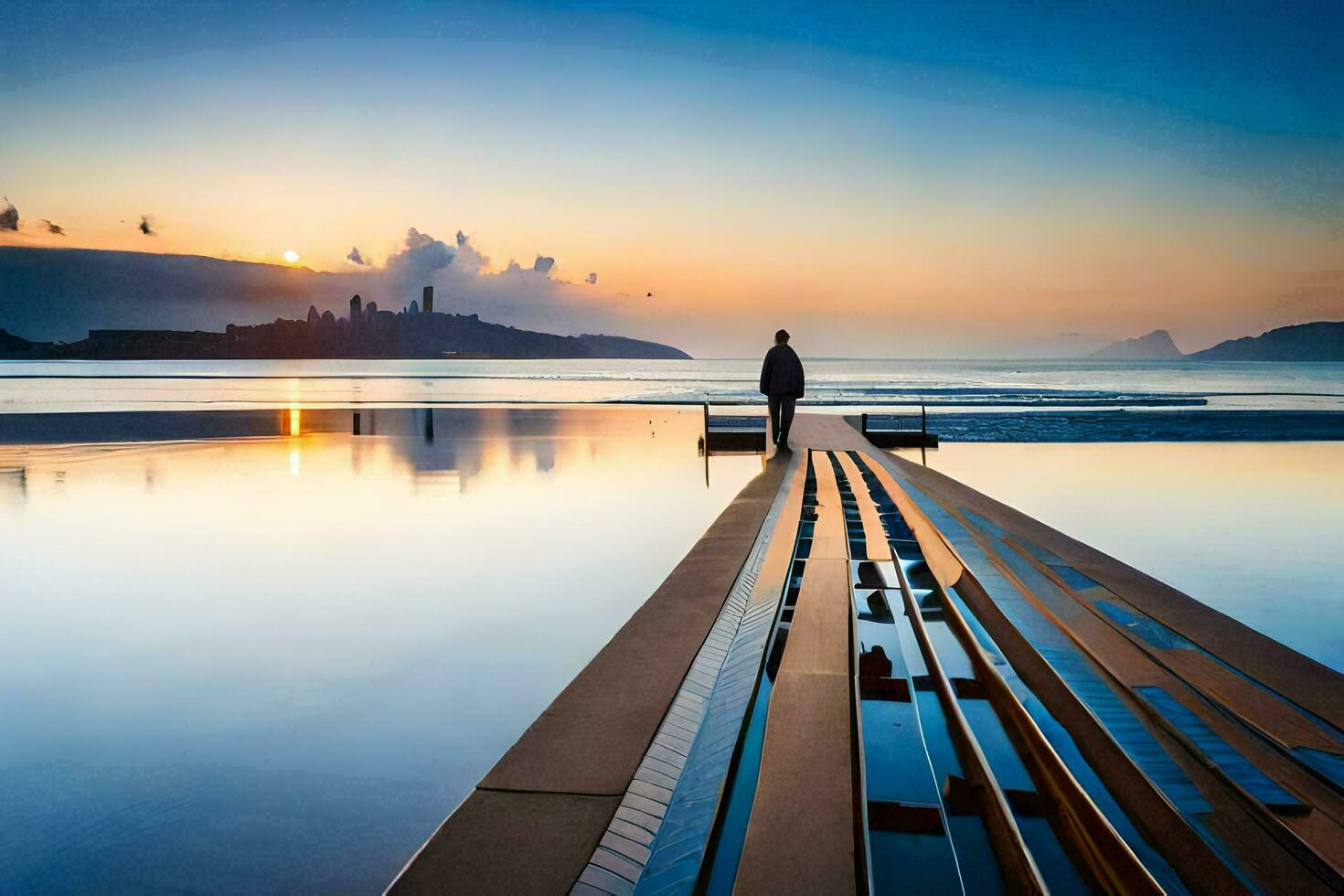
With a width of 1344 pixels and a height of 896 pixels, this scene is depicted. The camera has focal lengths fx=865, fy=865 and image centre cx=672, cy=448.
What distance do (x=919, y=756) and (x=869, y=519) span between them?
12.7ft

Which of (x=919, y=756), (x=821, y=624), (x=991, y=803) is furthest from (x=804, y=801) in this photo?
(x=821, y=624)

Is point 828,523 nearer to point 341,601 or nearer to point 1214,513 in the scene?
point 341,601

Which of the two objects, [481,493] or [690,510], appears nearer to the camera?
[690,510]

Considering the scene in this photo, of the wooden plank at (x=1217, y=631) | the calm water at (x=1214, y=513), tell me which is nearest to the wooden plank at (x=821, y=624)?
the wooden plank at (x=1217, y=631)

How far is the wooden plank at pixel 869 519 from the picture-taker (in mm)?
5145

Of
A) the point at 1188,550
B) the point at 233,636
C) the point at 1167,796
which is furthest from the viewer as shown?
the point at 1188,550

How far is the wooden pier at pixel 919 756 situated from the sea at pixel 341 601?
1.71 feet

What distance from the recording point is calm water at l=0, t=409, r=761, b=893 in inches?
94.2

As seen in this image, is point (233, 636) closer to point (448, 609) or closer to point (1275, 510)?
point (448, 609)

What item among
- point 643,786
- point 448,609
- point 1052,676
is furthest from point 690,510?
point 643,786

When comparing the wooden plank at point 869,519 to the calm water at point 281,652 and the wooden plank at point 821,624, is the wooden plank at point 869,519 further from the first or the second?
the calm water at point 281,652

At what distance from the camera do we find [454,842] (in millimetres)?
1936

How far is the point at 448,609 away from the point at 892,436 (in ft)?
39.3

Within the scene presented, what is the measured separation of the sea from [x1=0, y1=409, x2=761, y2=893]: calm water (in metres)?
0.01
